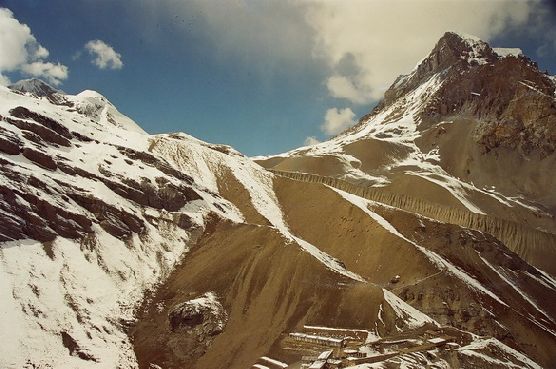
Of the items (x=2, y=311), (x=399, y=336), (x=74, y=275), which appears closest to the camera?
(x=2, y=311)

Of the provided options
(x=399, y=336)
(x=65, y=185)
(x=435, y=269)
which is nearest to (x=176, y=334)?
(x=399, y=336)

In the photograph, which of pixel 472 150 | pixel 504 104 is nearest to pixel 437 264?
pixel 472 150

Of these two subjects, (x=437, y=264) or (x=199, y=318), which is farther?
(x=437, y=264)

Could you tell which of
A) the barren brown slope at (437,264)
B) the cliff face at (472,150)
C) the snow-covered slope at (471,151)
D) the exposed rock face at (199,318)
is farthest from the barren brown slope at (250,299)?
the cliff face at (472,150)

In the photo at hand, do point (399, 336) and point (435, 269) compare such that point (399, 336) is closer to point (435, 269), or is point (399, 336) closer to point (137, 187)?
point (435, 269)

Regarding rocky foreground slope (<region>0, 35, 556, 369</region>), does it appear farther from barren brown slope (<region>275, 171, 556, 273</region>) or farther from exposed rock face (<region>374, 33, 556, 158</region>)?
exposed rock face (<region>374, 33, 556, 158</region>)

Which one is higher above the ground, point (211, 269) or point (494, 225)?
point (494, 225)

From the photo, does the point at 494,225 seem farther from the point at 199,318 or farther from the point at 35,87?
the point at 35,87

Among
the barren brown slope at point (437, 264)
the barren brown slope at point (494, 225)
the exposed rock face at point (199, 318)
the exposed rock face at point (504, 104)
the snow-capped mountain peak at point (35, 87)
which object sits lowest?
the exposed rock face at point (199, 318)

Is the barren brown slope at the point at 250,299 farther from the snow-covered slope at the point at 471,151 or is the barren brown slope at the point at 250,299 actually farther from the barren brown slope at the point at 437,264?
the snow-covered slope at the point at 471,151
